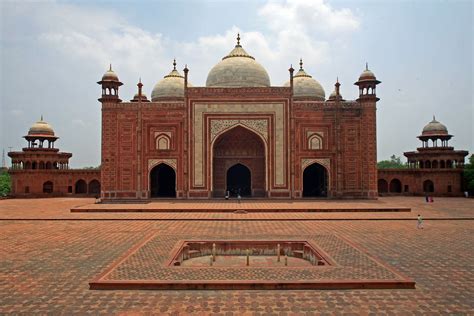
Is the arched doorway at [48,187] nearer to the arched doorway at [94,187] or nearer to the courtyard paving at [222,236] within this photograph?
the arched doorway at [94,187]

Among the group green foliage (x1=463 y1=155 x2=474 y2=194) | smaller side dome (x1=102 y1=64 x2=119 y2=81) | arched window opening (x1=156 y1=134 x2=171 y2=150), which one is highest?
smaller side dome (x1=102 y1=64 x2=119 y2=81)

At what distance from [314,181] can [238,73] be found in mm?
7330

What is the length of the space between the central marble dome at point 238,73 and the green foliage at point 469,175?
12.7 metres

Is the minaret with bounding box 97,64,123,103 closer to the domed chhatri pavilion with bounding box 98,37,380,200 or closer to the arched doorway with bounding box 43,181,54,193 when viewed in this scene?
the domed chhatri pavilion with bounding box 98,37,380,200

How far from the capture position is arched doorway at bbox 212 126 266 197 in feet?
65.3

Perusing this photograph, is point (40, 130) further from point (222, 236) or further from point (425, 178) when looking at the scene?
point (425, 178)

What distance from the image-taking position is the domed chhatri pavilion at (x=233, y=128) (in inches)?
719

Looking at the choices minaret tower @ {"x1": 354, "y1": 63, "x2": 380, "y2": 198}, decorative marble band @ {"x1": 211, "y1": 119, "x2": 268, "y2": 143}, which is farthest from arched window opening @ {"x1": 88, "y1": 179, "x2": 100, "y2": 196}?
minaret tower @ {"x1": 354, "y1": 63, "x2": 380, "y2": 198}

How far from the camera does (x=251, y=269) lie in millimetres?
5336

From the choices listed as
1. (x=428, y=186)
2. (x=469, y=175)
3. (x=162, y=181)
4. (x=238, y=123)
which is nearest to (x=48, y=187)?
(x=162, y=181)

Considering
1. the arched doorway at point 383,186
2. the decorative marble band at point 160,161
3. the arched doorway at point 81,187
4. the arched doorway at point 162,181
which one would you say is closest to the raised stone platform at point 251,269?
the decorative marble band at point 160,161

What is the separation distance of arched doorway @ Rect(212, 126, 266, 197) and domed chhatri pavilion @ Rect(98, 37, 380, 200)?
1.25 meters

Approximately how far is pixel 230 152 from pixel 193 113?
3116 millimetres

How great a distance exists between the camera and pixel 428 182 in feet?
75.6
